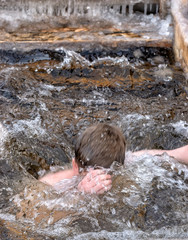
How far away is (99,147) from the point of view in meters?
2.57

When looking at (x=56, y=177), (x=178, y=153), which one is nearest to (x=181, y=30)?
(x=178, y=153)

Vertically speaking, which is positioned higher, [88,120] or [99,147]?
[99,147]

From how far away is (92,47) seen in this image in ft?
16.2

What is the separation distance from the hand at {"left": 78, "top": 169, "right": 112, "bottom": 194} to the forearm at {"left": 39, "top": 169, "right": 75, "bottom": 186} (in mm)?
252

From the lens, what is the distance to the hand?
2.52m

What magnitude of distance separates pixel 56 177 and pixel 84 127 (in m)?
0.77

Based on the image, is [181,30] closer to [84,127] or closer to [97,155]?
[84,127]

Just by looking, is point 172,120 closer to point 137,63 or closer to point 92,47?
point 137,63

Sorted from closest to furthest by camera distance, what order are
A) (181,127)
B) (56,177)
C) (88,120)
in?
(56,177) → (181,127) → (88,120)

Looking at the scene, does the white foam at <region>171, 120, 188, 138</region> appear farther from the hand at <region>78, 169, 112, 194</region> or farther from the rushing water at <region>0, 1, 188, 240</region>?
the hand at <region>78, 169, 112, 194</region>

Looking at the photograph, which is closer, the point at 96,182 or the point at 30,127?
the point at 96,182

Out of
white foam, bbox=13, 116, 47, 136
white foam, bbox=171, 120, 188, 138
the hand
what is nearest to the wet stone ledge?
white foam, bbox=171, 120, 188, 138

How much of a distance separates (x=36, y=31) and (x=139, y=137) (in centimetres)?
249

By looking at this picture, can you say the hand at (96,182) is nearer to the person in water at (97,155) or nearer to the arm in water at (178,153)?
the person in water at (97,155)
